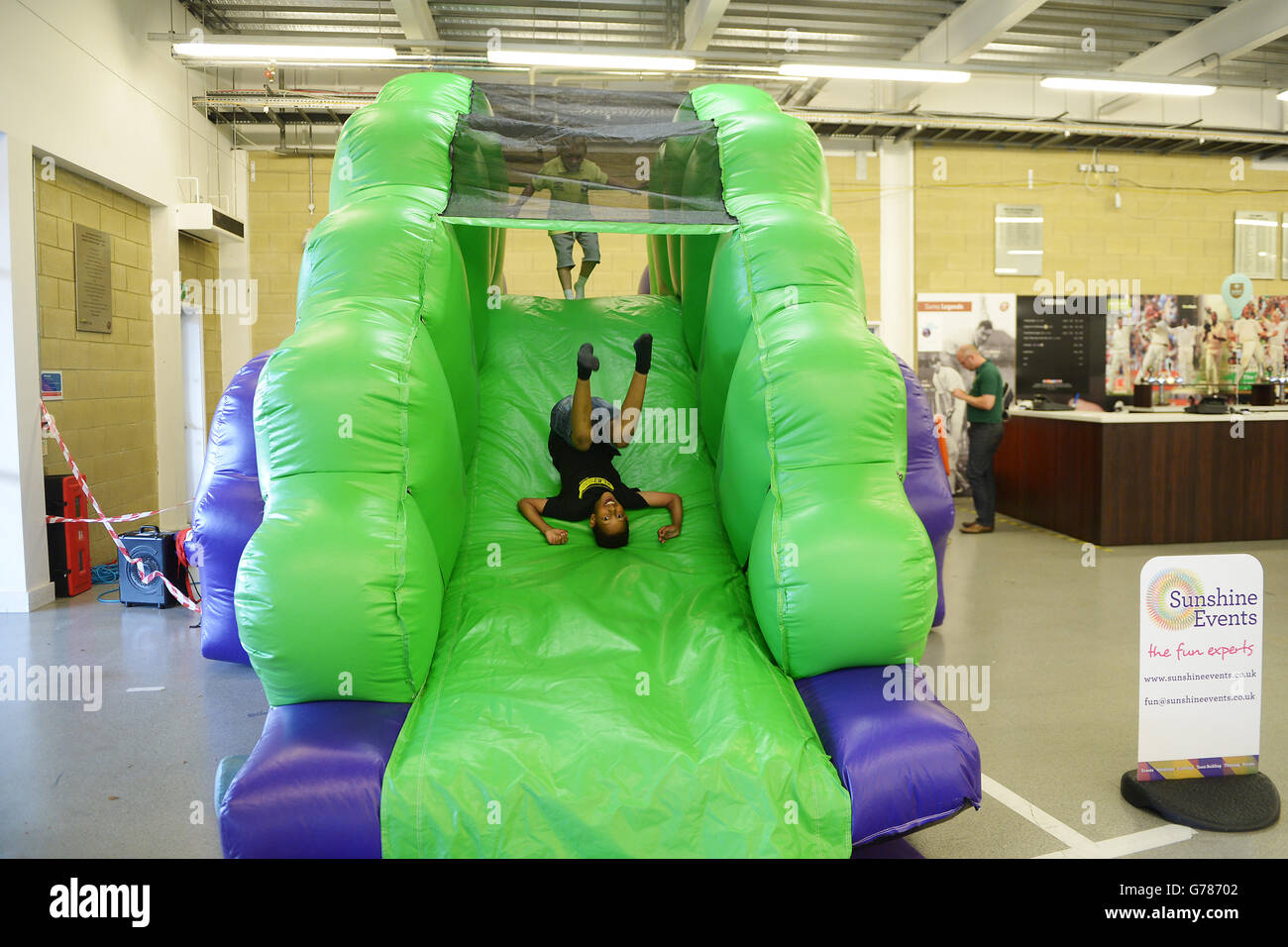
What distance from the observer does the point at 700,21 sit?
6625mm

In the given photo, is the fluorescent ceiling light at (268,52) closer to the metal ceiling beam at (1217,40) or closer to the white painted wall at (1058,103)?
the white painted wall at (1058,103)

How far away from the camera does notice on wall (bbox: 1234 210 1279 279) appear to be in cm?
914

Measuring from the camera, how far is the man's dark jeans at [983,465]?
6574 mm

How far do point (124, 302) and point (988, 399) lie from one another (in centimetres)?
593

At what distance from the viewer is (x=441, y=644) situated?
2.49 metres

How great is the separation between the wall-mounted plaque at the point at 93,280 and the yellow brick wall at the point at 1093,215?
6.70 metres

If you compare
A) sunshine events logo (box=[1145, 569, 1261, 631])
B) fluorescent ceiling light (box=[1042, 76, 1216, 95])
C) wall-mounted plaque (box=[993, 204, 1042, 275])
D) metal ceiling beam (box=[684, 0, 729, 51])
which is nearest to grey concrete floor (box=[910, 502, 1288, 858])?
sunshine events logo (box=[1145, 569, 1261, 631])

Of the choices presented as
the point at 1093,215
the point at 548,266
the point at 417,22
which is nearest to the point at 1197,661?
the point at 417,22

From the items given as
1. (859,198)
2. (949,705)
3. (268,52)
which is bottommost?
(949,705)

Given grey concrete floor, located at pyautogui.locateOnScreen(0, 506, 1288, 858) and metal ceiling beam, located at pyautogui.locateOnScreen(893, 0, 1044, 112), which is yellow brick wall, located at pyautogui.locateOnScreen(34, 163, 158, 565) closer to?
grey concrete floor, located at pyautogui.locateOnScreen(0, 506, 1288, 858)

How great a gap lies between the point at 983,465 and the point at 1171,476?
1.23 meters

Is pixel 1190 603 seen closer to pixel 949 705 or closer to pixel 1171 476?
pixel 949 705

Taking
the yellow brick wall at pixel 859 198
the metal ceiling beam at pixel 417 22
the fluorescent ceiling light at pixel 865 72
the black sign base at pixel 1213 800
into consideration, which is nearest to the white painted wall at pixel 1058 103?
the yellow brick wall at pixel 859 198
